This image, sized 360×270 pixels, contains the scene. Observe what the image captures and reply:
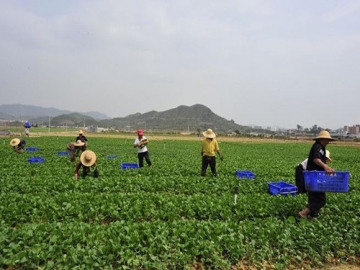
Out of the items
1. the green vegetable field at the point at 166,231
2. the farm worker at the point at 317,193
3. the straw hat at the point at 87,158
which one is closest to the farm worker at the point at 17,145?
the green vegetable field at the point at 166,231

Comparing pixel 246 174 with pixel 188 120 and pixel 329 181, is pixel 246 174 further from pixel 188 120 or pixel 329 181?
pixel 188 120

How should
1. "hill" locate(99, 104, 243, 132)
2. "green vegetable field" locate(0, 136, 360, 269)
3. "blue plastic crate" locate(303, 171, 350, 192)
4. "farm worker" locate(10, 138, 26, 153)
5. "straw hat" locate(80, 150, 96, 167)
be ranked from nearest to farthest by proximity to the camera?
"green vegetable field" locate(0, 136, 360, 269) < "blue plastic crate" locate(303, 171, 350, 192) < "straw hat" locate(80, 150, 96, 167) < "farm worker" locate(10, 138, 26, 153) < "hill" locate(99, 104, 243, 132)

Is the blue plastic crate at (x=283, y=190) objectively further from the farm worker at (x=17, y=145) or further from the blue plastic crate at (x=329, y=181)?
the farm worker at (x=17, y=145)

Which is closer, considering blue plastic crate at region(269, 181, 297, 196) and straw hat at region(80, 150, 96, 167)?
blue plastic crate at region(269, 181, 297, 196)

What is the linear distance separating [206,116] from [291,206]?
171138 mm

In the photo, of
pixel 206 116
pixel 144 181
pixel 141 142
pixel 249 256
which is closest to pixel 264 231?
pixel 249 256

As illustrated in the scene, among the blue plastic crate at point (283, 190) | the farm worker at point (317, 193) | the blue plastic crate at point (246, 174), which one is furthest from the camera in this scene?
the blue plastic crate at point (246, 174)

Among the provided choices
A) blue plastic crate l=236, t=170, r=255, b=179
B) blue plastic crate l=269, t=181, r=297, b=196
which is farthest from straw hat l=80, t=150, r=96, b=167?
blue plastic crate l=269, t=181, r=297, b=196

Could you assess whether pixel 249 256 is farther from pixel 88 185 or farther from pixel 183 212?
pixel 88 185

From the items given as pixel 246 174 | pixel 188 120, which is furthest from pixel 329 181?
pixel 188 120

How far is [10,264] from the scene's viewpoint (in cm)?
463

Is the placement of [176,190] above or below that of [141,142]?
below

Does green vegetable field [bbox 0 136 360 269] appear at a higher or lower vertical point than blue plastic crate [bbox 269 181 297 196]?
lower

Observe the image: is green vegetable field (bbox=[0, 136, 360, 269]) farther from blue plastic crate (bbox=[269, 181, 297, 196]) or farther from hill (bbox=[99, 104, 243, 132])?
hill (bbox=[99, 104, 243, 132])
